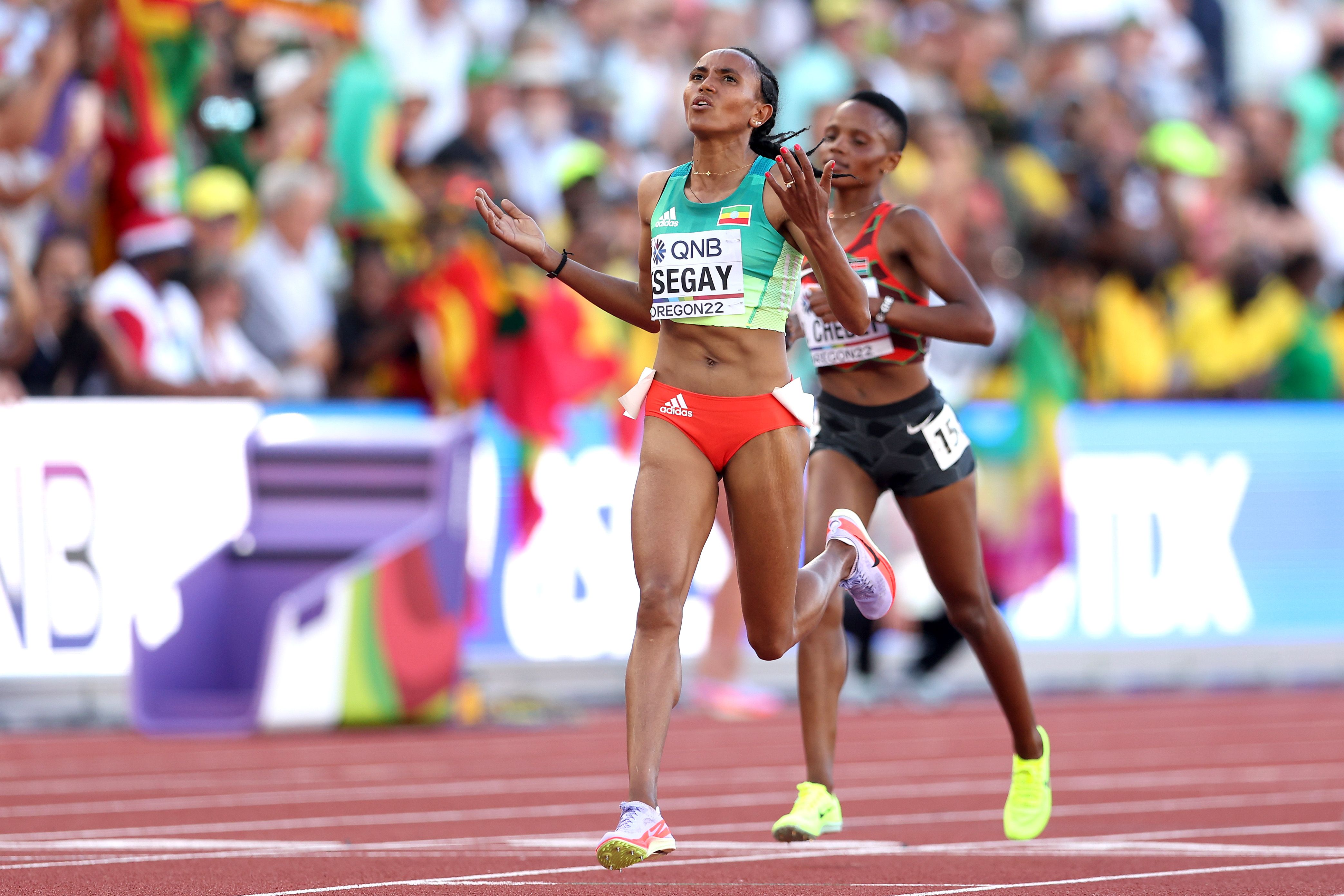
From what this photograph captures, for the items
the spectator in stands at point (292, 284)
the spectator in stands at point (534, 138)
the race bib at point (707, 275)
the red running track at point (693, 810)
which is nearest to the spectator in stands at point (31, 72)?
the spectator in stands at point (292, 284)

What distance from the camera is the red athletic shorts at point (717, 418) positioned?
574 cm

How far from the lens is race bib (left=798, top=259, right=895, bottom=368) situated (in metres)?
6.86

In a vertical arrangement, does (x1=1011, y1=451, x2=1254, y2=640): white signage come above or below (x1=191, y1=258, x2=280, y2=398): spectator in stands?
below

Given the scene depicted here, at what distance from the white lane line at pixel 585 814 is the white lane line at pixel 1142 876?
1600mm

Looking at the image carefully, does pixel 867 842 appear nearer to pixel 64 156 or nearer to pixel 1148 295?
pixel 64 156

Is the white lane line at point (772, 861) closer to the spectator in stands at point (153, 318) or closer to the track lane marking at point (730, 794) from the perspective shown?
the track lane marking at point (730, 794)

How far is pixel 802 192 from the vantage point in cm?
544

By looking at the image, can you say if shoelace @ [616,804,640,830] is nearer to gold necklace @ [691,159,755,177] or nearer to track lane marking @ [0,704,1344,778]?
gold necklace @ [691,159,755,177]

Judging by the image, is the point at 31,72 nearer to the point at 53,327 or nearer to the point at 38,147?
the point at 38,147

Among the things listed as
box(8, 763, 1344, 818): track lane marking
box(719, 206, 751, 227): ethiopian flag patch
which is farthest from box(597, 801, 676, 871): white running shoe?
box(8, 763, 1344, 818): track lane marking

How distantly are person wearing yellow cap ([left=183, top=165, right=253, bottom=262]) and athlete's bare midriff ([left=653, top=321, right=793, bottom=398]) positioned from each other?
20.6 ft

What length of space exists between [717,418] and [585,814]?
2.71 meters

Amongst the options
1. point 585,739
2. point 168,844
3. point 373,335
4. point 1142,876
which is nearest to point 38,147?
point 373,335

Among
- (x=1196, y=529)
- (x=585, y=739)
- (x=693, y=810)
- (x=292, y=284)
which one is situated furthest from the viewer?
(x=1196, y=529)
